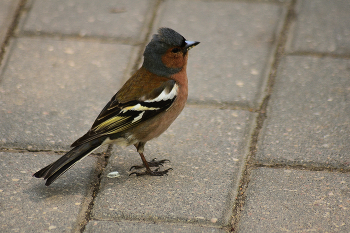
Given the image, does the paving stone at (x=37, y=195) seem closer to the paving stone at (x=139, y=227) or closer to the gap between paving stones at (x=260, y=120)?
the paving stone at (x=139, y=227)

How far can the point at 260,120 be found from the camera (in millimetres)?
4098

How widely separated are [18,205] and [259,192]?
1582 millimetres

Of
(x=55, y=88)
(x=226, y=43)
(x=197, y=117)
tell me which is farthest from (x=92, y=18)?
(x=197, y=117)

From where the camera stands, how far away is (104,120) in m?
3.42

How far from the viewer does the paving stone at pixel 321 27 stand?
5.04m

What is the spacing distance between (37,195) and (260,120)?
189cm

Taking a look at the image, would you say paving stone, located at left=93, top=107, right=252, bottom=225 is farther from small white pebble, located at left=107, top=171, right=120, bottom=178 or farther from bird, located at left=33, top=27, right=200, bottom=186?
bird, located at left=33, top=27, right=200, bottom=186

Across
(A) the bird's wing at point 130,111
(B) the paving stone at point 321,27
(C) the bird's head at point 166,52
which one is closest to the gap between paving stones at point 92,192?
(A) the bird's wing at point 130,111

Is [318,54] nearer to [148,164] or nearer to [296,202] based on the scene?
[296,202]

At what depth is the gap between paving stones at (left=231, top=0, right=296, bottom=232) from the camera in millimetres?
3186

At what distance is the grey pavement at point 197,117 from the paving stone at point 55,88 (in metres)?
0.02

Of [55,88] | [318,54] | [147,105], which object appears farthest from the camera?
[318,54]

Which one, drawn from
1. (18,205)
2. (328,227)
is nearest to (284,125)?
(328,227)

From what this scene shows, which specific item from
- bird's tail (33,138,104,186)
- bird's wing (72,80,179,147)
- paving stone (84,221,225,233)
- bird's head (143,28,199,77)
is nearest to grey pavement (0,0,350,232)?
paving stone (84,221,225,233)
